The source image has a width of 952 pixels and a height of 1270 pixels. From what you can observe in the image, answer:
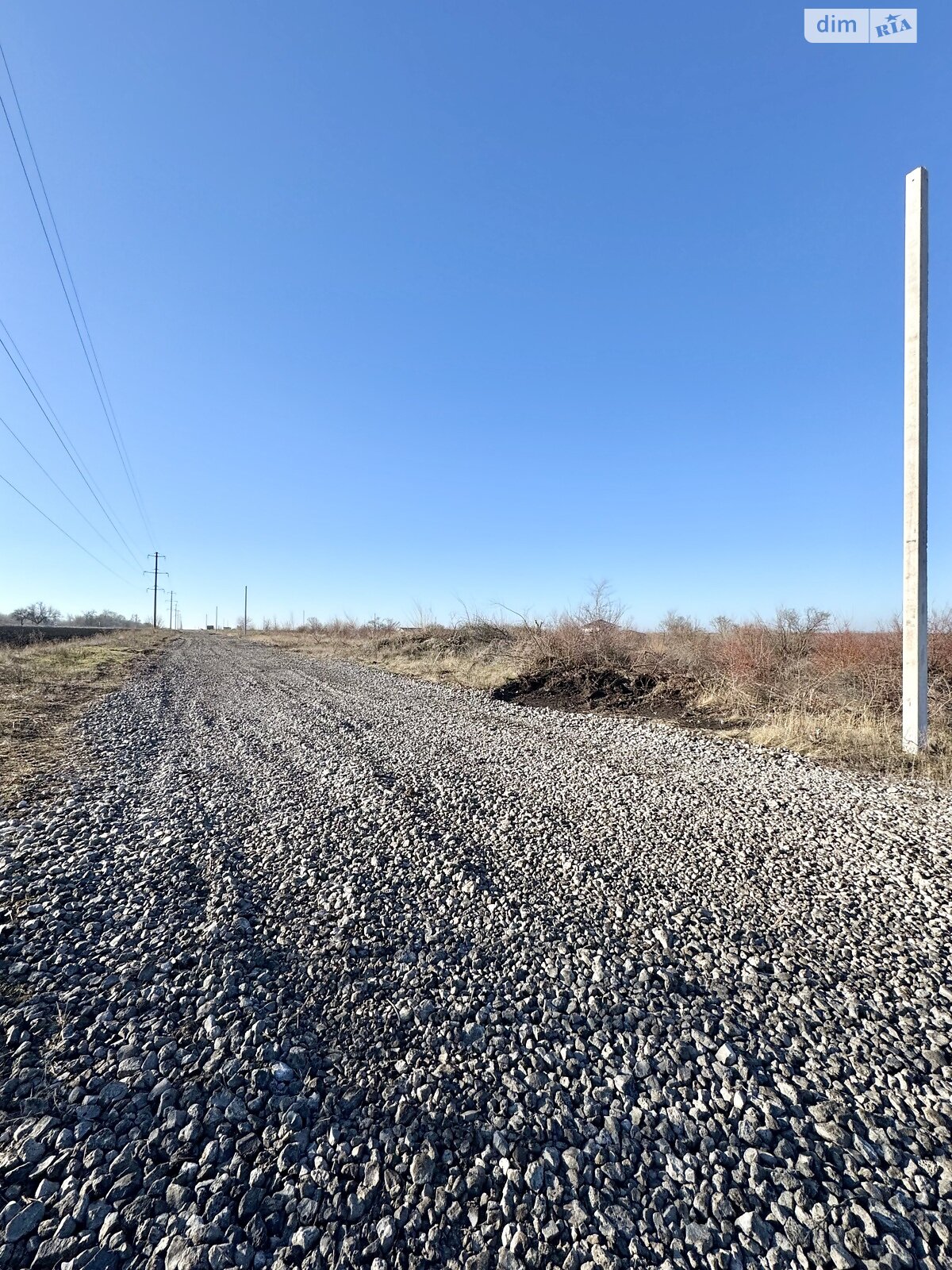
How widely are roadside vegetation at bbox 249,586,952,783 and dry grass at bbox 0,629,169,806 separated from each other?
8177 millimetres

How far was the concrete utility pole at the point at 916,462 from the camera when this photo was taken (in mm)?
6723

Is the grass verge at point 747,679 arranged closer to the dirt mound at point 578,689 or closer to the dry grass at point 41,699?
the dirt mound at point 578,689

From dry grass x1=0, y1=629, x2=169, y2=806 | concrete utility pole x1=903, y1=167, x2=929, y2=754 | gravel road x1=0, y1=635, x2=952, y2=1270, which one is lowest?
gravel road x1=0, y1=635, x2=952, y2=1270

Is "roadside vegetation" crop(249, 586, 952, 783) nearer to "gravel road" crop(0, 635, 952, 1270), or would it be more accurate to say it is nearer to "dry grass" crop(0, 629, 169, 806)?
"gravel road" crop(0, 635, 952, 1270)

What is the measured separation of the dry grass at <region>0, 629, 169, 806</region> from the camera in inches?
238

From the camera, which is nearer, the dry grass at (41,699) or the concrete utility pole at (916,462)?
the dry grass at (41,699)

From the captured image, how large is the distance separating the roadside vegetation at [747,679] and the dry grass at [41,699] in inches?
322

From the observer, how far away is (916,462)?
6816 millimetres

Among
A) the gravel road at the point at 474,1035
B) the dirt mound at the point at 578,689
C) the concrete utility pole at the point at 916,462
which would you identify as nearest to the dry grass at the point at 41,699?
the gravel road at the point at 474,1035

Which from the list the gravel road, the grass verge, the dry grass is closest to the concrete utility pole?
the grass verge

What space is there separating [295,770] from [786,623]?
10.6m

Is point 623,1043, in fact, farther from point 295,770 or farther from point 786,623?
point 786,623

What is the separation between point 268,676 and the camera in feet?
50.8

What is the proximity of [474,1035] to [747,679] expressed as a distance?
9.37 meters
